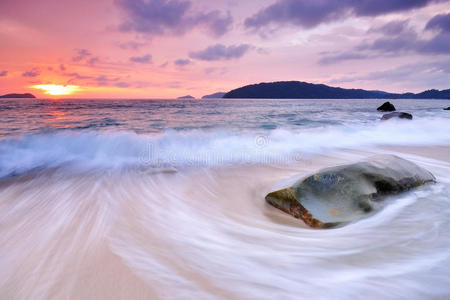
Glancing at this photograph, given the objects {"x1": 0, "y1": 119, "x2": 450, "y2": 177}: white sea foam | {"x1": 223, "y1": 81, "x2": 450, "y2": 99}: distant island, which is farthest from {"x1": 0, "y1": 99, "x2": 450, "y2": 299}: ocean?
{"x1": 223, "y1": 81, "x2": 450, "y2": 99}: distant island

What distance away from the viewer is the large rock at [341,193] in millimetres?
2416

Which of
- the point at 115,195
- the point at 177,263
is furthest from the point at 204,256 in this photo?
the point at 115,195

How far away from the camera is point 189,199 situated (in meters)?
3.25

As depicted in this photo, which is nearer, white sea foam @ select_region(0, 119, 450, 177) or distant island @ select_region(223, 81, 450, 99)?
white sea foam @ select_region(0, 119, 450, 177)

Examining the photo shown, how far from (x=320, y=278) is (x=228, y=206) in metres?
1.52

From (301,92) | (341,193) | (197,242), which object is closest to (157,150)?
(197,242)

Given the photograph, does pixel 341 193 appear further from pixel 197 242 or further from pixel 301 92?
pixel 301 92

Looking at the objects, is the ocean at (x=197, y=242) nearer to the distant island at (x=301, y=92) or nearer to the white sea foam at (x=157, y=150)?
the white sea foam at (x=157, y=150)

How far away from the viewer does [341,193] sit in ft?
8.24

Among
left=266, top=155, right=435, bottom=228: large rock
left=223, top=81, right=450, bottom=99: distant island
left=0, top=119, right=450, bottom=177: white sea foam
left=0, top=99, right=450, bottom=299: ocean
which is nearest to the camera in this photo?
left=0, top=99, right=450, bottom=299: ocean

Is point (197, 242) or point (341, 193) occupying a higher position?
point (341, 193)

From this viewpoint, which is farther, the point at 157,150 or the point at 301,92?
the point at 301,92

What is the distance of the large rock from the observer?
242 centimetres

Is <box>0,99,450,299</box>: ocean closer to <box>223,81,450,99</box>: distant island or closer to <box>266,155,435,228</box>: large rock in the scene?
<box>266,155,435,228</box>: large rock
